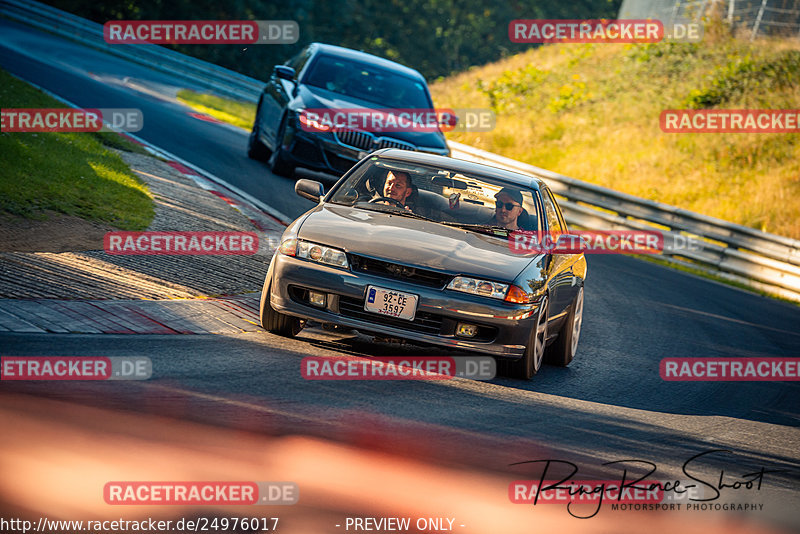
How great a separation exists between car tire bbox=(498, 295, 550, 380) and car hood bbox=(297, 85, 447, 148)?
746cm

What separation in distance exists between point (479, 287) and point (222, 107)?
67.8 feet

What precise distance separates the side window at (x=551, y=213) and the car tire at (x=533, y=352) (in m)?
1.12

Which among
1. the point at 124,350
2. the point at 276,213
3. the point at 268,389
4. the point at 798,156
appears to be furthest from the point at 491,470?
the point at 798,156

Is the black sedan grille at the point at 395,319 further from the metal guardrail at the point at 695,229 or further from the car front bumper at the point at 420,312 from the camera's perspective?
the metal guardrail at the point at 695,229

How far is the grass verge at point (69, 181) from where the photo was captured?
10.1 metres

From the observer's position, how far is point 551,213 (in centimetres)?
883

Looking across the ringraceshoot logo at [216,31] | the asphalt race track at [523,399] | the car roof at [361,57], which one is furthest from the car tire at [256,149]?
the ringraceshoot logo at [216,31]

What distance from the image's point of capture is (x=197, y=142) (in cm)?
1797

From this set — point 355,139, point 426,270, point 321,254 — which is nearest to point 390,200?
point 321,254

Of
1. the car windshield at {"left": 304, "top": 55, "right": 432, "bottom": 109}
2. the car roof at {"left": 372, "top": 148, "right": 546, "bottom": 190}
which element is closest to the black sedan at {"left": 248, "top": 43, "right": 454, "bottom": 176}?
the car windshield at {"left": 304, "top": 55, "right": 432, "bottom": 109}

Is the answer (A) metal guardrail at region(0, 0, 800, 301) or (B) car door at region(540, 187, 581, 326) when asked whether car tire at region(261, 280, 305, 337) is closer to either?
(B) car door at region(540, 187, 581, 326)

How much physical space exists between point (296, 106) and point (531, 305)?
835 centimetres

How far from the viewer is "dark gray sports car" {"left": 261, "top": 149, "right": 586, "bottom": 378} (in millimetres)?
6969

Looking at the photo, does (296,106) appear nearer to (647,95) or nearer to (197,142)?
(197,142)
